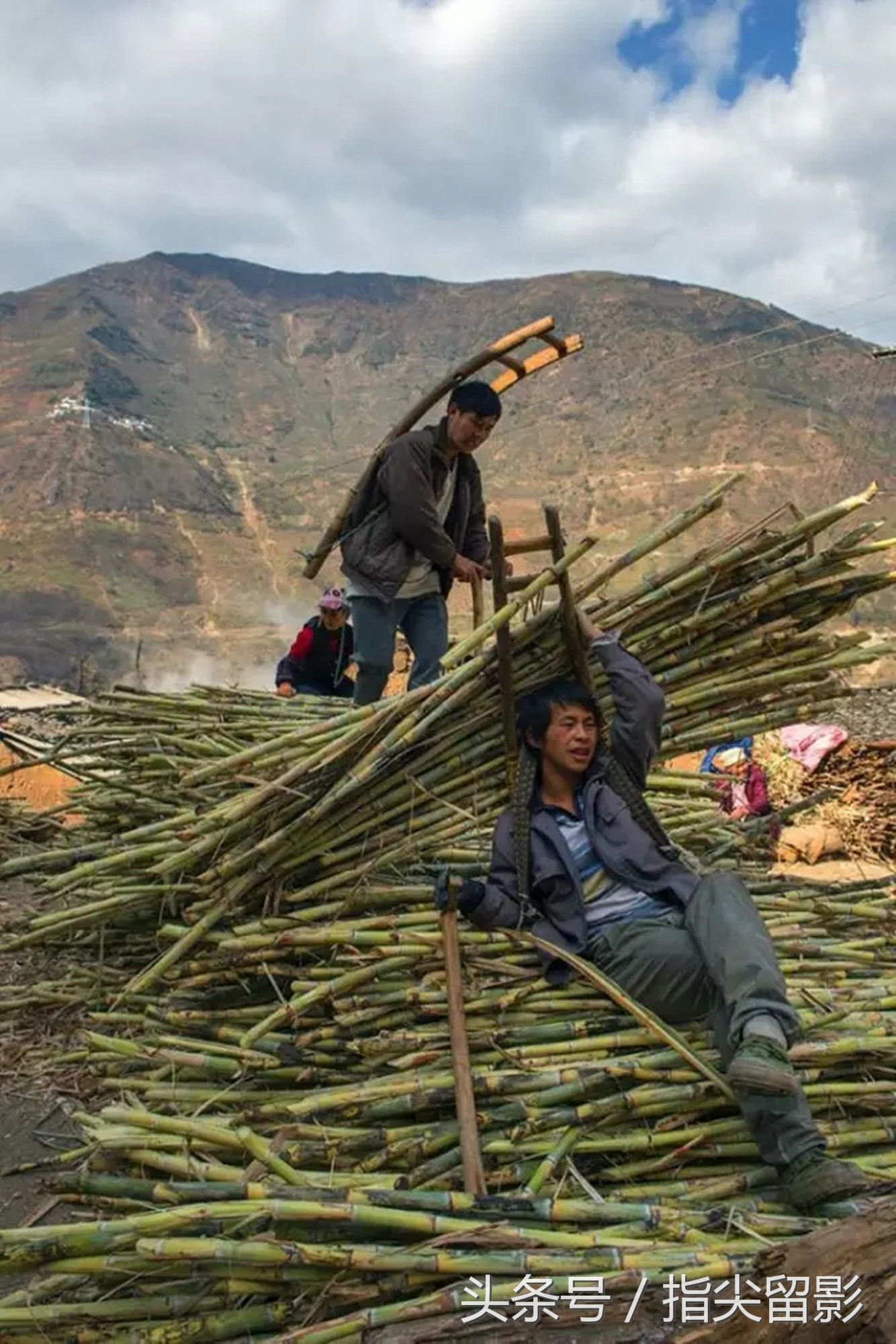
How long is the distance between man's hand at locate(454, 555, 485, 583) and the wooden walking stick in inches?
59.3

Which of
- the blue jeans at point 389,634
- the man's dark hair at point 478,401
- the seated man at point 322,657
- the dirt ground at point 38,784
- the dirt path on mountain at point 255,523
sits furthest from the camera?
the dirt path on mountain at point 255,523

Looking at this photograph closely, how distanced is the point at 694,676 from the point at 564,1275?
1.87 metres

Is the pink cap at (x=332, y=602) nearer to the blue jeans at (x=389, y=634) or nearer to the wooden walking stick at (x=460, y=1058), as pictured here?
the blue jeans at (x=389, y=634)

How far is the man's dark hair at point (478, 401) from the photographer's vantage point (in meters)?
3.68

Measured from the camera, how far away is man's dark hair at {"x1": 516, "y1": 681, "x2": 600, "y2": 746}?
2.91 m

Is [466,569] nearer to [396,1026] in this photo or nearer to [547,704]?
[547,704]

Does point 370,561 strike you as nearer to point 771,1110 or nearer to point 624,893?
point 624,893

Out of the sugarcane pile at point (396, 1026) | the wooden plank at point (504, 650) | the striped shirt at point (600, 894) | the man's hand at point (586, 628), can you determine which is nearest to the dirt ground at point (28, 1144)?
the sugarcane pile at point (396, 1026)

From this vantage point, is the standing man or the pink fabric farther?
the pink fabric

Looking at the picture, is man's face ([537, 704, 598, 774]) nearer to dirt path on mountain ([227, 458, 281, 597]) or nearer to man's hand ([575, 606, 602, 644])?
man's hand ([575, 606, 602, 644])

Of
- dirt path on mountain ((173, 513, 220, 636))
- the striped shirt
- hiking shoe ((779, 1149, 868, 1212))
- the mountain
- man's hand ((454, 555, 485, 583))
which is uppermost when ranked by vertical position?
the mountain

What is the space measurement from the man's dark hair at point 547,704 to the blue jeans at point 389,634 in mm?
993

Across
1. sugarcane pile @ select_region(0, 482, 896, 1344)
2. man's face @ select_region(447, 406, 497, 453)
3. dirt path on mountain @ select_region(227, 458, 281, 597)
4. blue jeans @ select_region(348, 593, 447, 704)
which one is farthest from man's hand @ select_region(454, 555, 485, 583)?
dirt path on mountain @ select_region(227, 458, 281, 597)

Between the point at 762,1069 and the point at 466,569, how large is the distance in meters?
2.20
